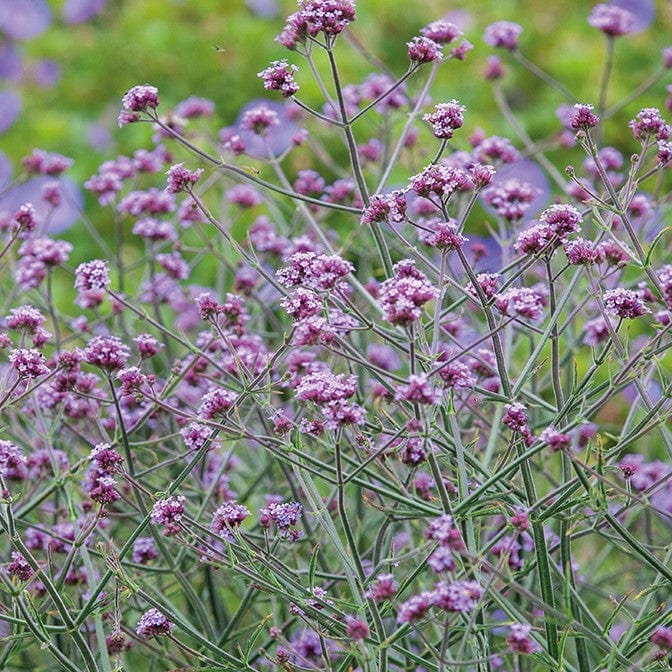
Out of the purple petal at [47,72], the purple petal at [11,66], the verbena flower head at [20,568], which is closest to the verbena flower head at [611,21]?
the verbena flower head at [20,568]

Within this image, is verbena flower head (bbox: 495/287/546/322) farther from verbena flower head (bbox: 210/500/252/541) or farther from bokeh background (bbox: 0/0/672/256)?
bokeh background (bbox: 0/0/672/256)

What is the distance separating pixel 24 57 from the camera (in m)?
4.44

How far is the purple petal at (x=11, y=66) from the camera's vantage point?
443 centimetres

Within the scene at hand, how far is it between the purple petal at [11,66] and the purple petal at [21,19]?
2.9 inches

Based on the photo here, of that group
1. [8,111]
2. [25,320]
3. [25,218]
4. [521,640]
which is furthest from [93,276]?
[8,111]

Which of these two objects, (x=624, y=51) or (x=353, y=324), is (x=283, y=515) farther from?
(x=624, y=51)

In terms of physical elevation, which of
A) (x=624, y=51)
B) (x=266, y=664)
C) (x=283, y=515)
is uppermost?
(x=624, y=51)

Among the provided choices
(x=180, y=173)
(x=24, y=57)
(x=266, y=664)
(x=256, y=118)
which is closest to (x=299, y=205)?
(x=256, y=118)

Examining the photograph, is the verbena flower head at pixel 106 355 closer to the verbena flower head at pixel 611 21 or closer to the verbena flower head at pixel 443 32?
the verbena flower head at pixel 443 32

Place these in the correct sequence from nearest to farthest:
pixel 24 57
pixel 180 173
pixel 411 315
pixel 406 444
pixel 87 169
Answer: pixel 411 315
pixel 406 444
pixel 180 173
pixel 87 169
pixel 24 57

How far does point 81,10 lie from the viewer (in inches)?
182

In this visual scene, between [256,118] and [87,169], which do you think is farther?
[87,169]

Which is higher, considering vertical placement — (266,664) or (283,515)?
(283,515)

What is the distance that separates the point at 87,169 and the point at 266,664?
2.56 metres
